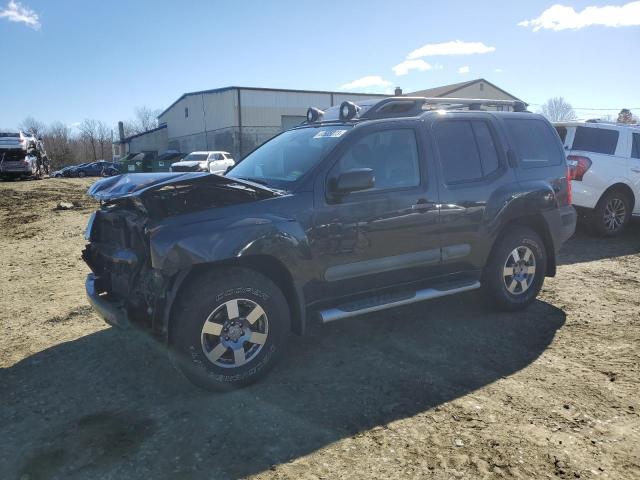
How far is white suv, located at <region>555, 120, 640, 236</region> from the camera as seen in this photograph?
8.30 m

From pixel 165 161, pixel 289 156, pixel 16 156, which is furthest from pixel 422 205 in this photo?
pixel 165 161

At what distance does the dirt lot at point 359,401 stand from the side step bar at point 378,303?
0.42 m

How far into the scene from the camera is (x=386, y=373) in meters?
3.73

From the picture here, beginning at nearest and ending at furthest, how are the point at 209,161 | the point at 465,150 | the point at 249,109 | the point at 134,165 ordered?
1. the point at 465,150
2. the point at 209,161
3. the point at 134,165
4. the point at 249,109

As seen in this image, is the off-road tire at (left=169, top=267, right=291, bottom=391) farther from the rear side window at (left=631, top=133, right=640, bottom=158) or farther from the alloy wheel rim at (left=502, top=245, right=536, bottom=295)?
the rear side window at (left=631, top=133, right=640, bottom=158)

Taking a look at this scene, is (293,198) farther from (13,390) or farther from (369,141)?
(13,390)

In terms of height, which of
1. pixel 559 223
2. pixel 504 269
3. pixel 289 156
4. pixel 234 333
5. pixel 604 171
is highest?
pixel 289 156

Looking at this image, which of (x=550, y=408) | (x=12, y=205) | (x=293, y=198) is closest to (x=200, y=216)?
(x=293, y=198)

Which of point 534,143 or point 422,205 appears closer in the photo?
point 422,205

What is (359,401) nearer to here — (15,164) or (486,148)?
(486,148)

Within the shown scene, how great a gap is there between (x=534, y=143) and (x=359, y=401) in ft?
11.1

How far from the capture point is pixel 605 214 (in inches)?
336

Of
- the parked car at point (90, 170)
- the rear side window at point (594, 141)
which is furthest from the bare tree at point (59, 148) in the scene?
the rear side window at point (594, 141)

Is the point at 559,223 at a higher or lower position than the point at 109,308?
higher
